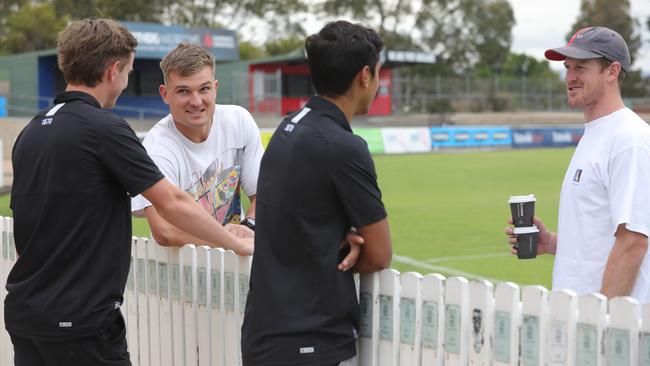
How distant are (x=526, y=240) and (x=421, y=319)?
883mm

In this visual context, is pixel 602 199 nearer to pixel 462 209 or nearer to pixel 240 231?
pixel 240 231

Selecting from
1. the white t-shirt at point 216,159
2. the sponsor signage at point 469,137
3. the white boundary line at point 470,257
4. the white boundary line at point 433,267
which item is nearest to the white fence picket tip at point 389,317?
the white t-shirt at point 216,159

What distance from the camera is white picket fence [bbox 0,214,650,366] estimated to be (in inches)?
107

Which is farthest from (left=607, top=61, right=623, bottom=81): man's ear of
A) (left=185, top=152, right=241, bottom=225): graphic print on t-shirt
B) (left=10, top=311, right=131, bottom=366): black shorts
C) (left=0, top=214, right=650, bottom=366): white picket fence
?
(left=10, top=311, right=131, bottom=366): black shorts

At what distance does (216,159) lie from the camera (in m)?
4.36

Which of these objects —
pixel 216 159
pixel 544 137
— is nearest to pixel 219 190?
pixel 216 159

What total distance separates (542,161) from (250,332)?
27008 mm

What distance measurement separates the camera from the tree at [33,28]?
60.6m

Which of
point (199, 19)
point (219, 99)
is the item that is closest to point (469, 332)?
point (219, 99)

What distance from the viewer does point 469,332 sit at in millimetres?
3045

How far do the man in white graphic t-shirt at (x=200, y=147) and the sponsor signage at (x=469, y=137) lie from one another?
102 feet

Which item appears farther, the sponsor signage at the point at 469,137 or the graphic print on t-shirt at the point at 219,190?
the sponsor signage at the point at 469,137

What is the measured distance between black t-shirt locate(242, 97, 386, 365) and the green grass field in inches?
260

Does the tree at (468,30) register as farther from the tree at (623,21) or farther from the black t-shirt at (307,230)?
the black t-shirt at (307,230)
